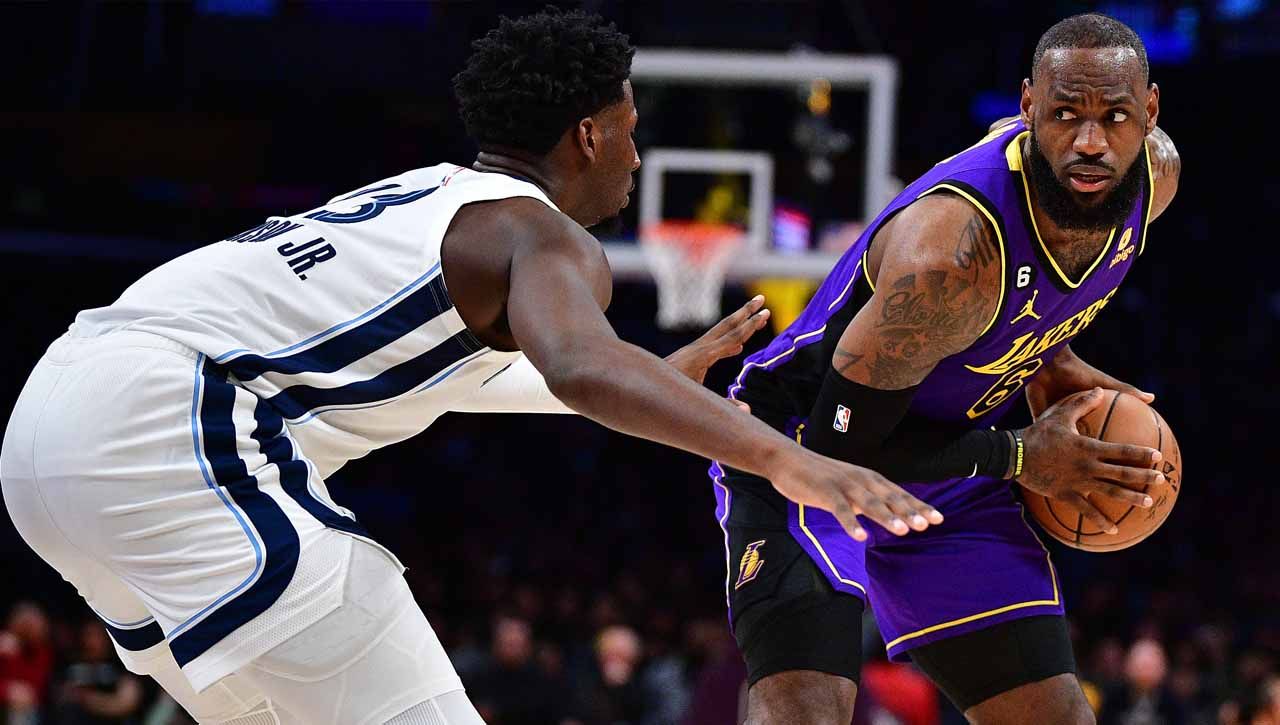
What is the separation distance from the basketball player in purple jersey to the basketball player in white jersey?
3.72 feet

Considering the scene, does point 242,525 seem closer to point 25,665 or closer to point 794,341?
point 794,341

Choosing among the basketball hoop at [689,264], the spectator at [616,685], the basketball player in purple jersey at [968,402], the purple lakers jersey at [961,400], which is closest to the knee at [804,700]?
the basketball player in purple jersey at [968,402]

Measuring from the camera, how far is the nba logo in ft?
11.6

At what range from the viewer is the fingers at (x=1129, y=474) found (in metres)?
3.58

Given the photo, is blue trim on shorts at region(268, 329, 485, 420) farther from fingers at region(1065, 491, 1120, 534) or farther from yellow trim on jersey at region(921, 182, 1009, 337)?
fingers at region(1065, 491, 1120, 534)

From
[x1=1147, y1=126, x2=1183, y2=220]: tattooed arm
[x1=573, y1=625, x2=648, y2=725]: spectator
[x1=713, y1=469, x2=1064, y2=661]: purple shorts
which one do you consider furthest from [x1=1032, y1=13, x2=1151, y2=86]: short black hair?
[x1=573, y1=625, x2=648, y2=725]: spectator

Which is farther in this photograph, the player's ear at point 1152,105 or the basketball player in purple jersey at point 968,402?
the player's ear at point 1152,105

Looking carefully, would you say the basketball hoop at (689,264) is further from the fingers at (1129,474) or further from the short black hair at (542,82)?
the short black hair at (542,82)

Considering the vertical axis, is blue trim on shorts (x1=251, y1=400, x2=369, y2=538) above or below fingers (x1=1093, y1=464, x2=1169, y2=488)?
above

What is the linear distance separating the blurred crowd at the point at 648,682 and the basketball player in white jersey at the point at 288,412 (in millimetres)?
5633

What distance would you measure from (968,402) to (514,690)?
6129 millimetres

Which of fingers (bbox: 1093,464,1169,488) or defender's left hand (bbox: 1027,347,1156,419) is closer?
fingers (bbox: 1093,464,1169,488)

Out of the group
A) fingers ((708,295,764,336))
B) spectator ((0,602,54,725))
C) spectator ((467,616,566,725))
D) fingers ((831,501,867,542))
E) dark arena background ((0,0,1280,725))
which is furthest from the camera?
dark arena background ((0,0,1280,725))

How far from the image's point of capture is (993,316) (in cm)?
350
